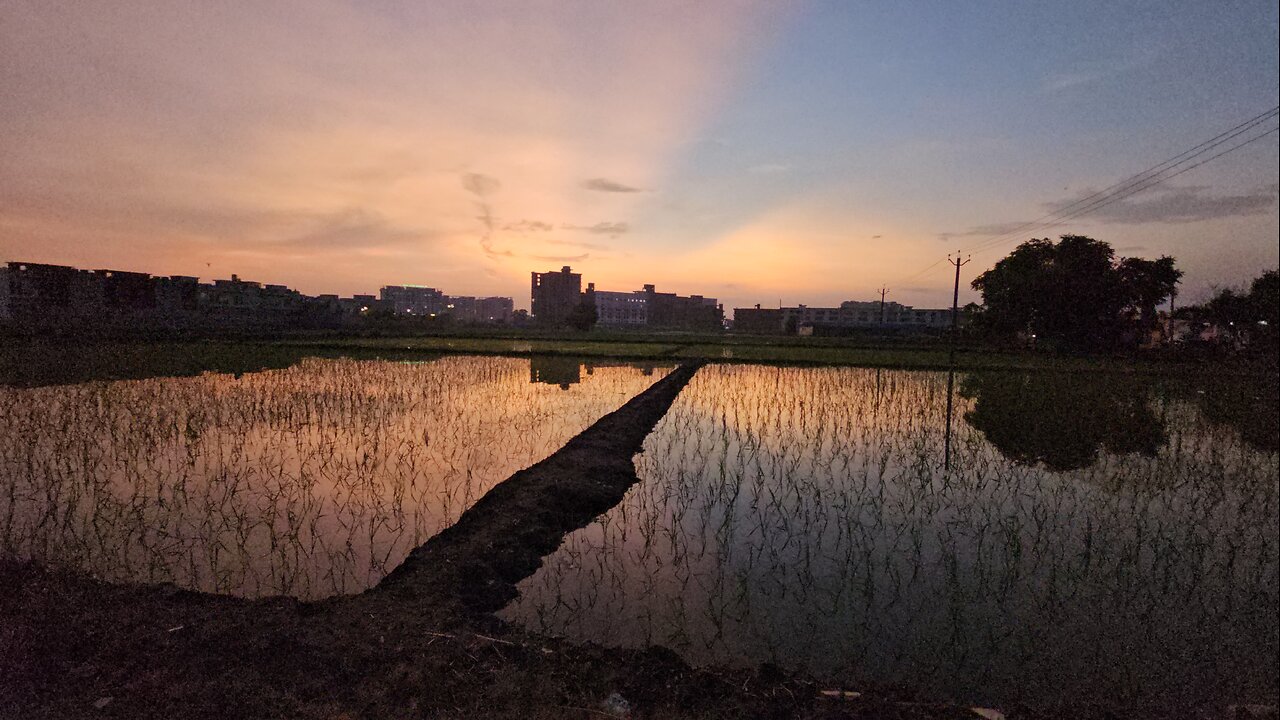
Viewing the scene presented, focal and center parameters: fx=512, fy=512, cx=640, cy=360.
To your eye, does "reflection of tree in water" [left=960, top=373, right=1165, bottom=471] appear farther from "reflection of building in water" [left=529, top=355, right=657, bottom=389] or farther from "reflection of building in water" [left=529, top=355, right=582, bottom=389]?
"reflection of building in water" [left=529, top=355, right=582, bottom=389]

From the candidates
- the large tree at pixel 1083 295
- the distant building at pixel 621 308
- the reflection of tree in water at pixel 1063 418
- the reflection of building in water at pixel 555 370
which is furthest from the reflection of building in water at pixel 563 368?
the distant building at pixel 621 308

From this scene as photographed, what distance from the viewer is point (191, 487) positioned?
8266mm

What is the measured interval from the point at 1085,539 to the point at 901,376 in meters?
21.7

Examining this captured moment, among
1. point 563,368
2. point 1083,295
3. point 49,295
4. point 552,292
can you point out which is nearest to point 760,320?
point 552,292

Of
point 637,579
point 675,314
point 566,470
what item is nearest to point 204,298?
point 566,470

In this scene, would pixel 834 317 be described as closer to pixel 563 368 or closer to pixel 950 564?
pixel 563 368

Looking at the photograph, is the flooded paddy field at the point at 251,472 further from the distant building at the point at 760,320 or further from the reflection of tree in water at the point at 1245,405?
the distant building at the point at 760,320

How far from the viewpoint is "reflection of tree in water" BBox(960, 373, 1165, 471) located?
12.3 m

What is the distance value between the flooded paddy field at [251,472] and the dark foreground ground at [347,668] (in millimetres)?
748

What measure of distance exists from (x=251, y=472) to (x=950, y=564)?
11.1m

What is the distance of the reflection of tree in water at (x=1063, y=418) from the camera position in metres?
12.3

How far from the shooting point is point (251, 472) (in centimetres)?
912

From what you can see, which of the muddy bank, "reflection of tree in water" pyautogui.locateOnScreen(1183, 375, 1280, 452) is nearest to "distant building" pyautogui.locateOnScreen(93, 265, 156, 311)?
the muddy bank

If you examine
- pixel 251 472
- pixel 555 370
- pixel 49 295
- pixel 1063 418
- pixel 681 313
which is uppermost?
pixel 681 313
